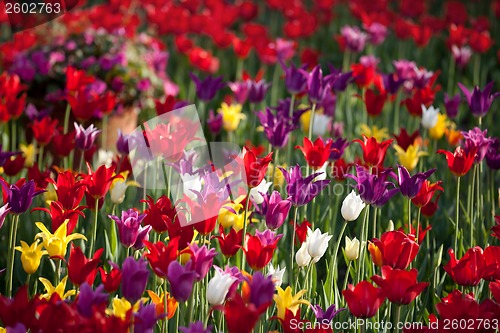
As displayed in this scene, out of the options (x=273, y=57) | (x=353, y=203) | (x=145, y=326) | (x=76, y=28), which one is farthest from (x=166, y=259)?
(x=76, y=28)

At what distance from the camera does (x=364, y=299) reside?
6.00 feet

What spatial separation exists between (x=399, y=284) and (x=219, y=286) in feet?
1.42

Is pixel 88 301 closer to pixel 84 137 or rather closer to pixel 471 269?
pixel 471 269

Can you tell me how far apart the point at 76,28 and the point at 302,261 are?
11.9 feet

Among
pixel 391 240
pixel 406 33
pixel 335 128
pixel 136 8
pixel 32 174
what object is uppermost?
pixel 391 240

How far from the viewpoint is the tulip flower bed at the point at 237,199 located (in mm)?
1829

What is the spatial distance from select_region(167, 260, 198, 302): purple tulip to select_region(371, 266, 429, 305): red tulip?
438mm

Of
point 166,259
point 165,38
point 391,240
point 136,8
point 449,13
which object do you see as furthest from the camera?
point 136,8

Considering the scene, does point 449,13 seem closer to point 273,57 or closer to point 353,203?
point 273,57

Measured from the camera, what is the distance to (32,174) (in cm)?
259

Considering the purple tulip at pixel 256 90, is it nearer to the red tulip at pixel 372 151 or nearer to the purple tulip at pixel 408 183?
the red tulip at pixel 372 151

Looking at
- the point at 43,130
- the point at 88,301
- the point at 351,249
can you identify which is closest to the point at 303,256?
the point at 351,249

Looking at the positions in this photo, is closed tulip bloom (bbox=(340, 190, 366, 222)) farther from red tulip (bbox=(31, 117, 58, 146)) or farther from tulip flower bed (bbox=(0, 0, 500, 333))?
red tulip (bbox=(31, 117, 58, 146))

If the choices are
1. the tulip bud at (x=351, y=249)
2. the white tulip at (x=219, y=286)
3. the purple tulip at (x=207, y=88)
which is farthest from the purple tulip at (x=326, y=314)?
the purple tulip at (x=207, y=88)
